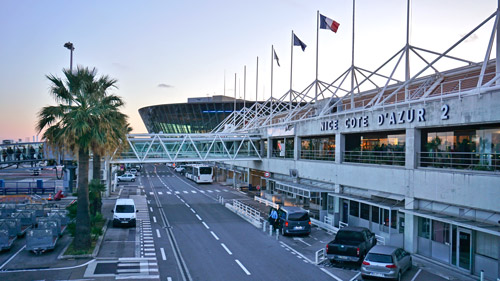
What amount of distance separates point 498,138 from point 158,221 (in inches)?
937

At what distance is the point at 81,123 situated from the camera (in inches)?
801

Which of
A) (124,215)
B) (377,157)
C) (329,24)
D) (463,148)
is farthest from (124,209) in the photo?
(463,148)

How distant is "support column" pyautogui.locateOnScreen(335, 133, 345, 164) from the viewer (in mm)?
30188

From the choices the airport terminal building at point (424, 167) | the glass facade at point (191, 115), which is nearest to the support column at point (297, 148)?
the airport terminal building at point (424, 167)

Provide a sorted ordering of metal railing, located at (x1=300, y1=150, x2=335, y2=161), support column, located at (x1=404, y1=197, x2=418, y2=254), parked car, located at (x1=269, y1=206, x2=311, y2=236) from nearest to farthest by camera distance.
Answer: support column, located at (x1=404, y1=197, x2=418, y2=254) < parked car, located at (x1=269, y1=206, x2=311, y2=236) < metal railing, located at (x1=300, y1=150, x2=335, y2=161)

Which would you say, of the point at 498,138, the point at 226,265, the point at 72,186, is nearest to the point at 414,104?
the point at 498,138

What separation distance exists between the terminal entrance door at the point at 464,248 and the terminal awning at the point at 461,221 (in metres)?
Result: 0.55

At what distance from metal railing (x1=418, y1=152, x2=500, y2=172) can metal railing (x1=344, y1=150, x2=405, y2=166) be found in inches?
66.7

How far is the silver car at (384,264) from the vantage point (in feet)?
54.7

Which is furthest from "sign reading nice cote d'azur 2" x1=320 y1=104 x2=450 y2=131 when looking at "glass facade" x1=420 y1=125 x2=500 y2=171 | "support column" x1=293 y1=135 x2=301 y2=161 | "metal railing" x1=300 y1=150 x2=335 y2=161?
"support column" x1=293 y1=135 x2=301 y2=161

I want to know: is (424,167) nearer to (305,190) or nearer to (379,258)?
→ (379,258)

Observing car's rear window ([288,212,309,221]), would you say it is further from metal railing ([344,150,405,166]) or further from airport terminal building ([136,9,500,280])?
metal railing ([344,150,405,166])

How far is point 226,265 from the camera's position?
19703 millimetres

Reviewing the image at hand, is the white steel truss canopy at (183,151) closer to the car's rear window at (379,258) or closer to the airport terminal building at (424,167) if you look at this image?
the airport terminal building at (424,167)
